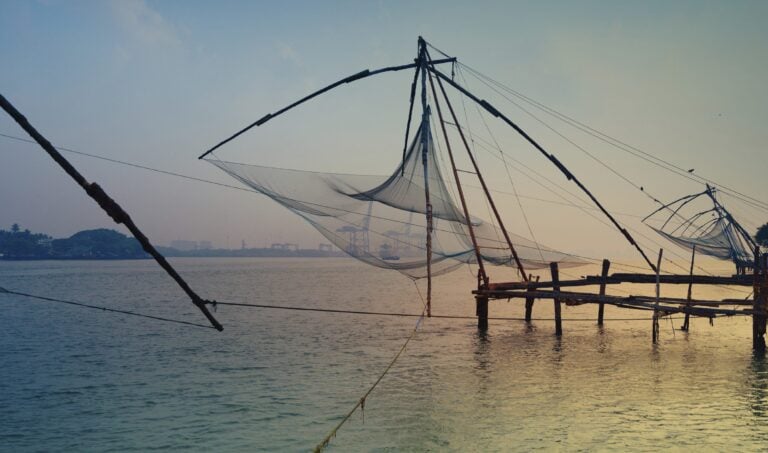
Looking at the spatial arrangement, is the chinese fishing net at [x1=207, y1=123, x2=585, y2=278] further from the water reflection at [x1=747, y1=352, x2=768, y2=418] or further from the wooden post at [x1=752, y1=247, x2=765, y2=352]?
the water reflection at [x1=747, y1=352, x2=768, y2=418]

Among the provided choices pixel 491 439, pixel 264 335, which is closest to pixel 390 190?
pixel 491 439

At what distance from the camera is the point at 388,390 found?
11.4 metres

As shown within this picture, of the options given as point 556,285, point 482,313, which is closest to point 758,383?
point 556,285

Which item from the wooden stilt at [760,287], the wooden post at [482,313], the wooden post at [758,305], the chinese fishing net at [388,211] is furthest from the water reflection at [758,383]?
the wooden post at [482,313]

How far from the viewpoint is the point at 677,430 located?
→ 27.6ft

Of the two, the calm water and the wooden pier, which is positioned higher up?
the wooden pier

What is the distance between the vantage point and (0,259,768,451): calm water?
27.7 ft

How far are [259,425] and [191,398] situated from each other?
262 centimetres

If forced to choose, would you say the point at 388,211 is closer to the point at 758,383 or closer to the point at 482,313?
the point at 482,313

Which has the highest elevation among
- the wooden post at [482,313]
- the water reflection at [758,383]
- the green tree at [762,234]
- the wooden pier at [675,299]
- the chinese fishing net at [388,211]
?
the green tree at [762,234]

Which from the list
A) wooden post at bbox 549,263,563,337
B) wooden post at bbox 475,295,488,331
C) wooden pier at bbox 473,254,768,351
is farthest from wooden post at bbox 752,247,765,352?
wooden post at bbox 475,295,488,331

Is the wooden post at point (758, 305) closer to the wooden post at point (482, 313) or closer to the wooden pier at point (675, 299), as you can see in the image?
the wooden pier at point (675, 299)

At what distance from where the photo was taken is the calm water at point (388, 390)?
27.7ft

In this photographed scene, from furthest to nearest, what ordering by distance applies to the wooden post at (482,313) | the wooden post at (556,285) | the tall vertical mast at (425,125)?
the wooden post at (482,313) < the wooden post at (556,285) < the tall vertical mast at (425,125)
